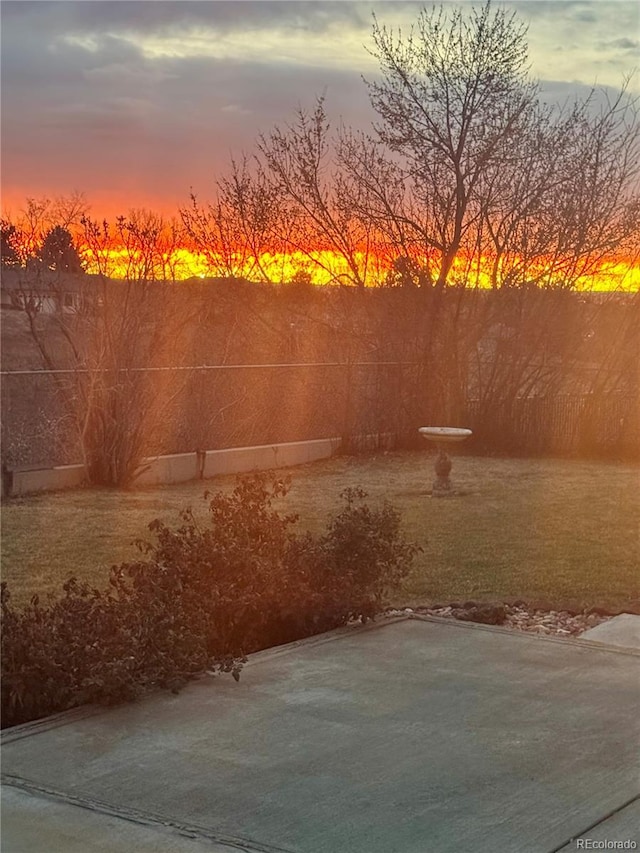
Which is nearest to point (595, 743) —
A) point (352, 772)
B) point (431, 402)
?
point (352, 772)

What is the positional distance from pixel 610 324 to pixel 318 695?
14362mm

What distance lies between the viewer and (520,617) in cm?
677

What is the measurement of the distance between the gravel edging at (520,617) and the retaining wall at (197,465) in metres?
6.50

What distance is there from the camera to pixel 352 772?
3824mm

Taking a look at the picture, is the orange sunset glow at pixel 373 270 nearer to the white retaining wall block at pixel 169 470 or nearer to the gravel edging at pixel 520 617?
the white retaining wall block at pixel 169 470

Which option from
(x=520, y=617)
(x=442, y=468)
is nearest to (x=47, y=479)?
(x=442, y=468)

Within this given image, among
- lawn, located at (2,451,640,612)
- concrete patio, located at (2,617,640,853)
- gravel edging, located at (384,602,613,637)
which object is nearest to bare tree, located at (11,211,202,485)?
lawn, located at (2,451,640,612)

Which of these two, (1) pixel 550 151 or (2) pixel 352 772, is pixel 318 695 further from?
(1) pixel 550 151

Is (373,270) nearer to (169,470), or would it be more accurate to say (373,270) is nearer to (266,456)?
(266,456)

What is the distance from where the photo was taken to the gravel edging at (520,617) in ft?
21.2

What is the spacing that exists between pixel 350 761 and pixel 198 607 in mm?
1657

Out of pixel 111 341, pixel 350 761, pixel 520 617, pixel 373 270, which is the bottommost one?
pixel 520 617

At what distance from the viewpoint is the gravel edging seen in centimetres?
647

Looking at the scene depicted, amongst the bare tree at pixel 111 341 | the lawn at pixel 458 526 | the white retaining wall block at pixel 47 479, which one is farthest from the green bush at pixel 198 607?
the bare tree at pixel 111 341
